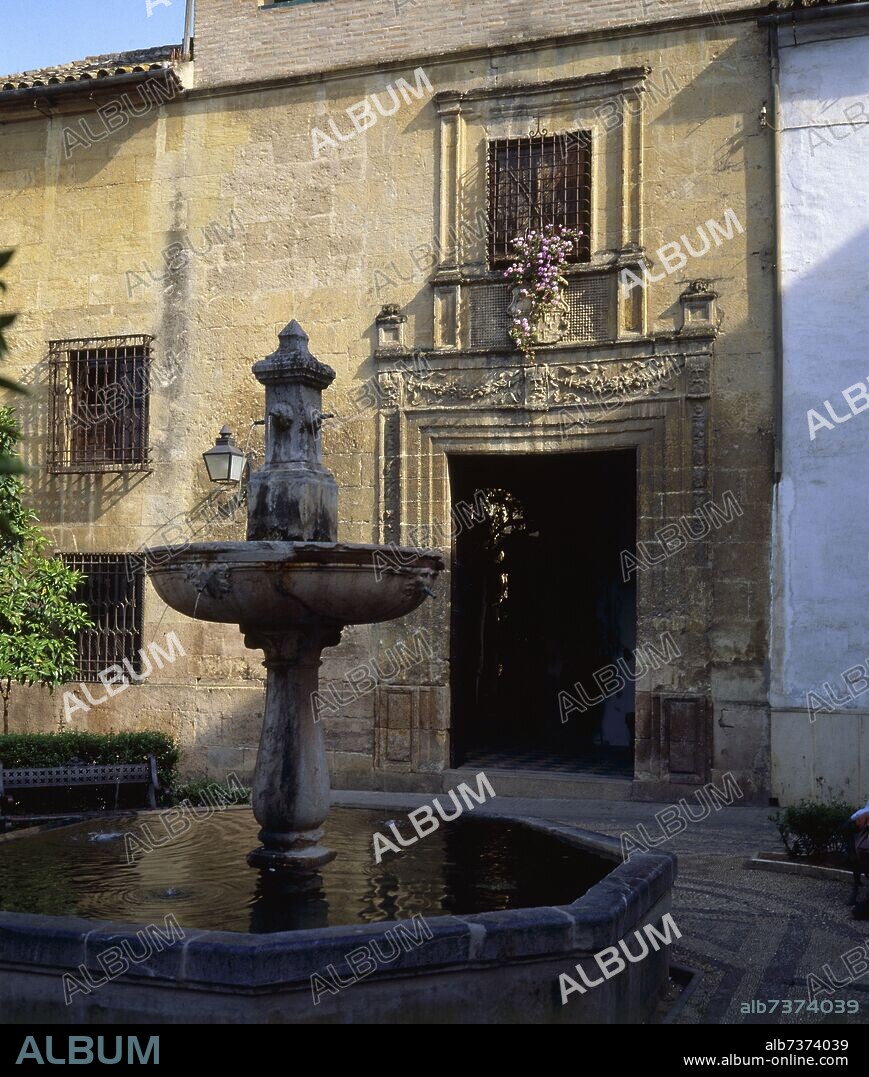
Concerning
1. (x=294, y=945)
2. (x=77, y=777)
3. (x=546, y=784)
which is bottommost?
(x=546, y=784)

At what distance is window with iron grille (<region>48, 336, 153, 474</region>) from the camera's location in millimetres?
12727

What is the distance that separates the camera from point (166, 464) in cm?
1256

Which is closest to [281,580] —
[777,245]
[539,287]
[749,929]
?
[749,929]

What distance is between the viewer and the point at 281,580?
4934 mm

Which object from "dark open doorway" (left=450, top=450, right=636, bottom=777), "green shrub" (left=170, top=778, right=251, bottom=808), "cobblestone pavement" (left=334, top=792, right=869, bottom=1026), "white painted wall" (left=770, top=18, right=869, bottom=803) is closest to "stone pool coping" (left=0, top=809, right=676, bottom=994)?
"cobblestone pavement" (left=334, top=792, right=869, bottom=1026)

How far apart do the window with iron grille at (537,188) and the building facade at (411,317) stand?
0.03m

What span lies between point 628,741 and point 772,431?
5.35 meters

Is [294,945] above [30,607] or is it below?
below

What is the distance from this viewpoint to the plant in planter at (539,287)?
1118 centimetres

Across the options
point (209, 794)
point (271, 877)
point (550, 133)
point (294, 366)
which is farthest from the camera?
point (550, 133)

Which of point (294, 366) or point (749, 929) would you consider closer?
point (294, 366)

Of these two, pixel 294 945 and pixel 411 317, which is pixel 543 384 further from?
pixel 294 945

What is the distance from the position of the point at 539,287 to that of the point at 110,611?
576 centimetres
